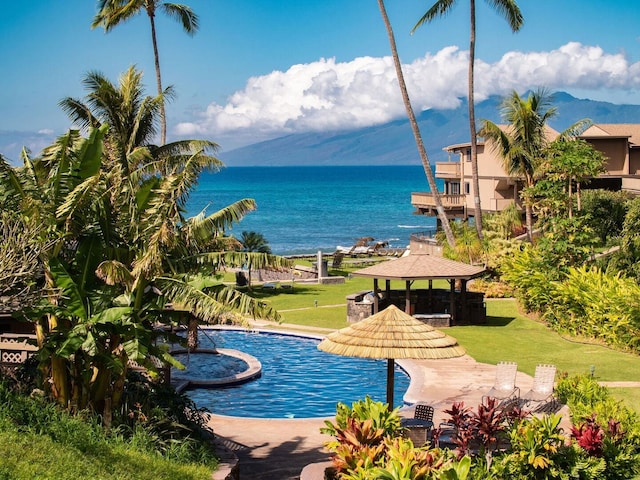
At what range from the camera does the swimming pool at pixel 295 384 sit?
19781 millimetres

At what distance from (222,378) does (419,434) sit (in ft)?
29.1

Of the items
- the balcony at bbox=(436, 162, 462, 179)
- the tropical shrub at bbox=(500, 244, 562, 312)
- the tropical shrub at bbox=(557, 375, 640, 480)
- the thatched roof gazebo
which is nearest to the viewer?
the tropical shrub at bbox=(557, 375, 640, 480)

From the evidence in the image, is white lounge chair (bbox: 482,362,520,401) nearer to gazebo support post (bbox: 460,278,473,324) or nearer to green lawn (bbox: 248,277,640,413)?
green lawn (bbox: 248,277,640,413)

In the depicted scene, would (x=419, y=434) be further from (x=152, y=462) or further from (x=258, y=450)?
(x=152, y=462)

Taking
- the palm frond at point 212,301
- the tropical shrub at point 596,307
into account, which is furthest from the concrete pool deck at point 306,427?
the tropical shrub at point 596,307

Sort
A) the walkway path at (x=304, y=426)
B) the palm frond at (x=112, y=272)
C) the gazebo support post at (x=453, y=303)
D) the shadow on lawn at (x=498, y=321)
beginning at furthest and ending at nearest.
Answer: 1. the shadow on lawn at (x=498, y=321)
2. the gazebo support post at (x=453, y=303)
3. the walkway path at (x=304, y=426)
4. the palm frond at (x=112, y=272)

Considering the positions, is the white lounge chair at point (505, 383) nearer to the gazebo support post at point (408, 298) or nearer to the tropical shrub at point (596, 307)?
the tropical shrub at point (596, 307)

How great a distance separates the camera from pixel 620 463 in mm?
14023

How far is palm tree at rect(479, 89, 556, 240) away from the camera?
43.1 metres

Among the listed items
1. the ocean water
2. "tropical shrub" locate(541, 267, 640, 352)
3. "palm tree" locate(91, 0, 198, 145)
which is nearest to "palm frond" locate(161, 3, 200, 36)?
"palm tree" locate(91, 0, 198, 145)

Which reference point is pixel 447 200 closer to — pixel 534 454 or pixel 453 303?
pixel 453 303

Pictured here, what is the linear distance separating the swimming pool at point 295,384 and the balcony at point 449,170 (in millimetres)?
36057

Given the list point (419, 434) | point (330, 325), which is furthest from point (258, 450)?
point (330, 325)

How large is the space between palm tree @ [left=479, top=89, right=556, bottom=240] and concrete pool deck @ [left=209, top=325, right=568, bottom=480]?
21433mm
